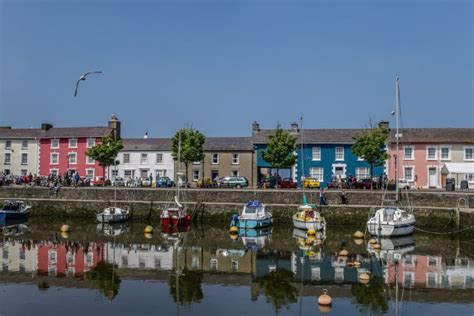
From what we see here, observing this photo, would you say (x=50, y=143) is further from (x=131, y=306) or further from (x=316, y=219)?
(x=131, y=306)

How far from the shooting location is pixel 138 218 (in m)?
47.7

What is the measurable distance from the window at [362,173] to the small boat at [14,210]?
32456 mm

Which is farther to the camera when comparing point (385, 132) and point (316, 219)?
point (385, 132)

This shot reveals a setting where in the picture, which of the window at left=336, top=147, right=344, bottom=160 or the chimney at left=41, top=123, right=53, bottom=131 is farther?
the chimney at left=41, top=123, right=53, bottom=131

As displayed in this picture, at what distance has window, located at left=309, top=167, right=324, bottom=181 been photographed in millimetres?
59406

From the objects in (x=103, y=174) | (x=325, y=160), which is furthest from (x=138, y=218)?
(x=325, y=160)

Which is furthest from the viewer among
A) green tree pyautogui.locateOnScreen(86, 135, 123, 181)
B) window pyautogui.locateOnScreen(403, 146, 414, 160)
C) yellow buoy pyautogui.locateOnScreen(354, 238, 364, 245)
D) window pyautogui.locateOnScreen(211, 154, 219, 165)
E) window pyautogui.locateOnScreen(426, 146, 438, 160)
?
window pyautogui.locateOnScreen(211, 154, 219, 165)

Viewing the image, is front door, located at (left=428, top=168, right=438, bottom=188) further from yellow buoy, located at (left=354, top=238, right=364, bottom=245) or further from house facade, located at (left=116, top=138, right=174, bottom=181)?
house facade, located at (left=116, top=138, right=174, bottom=181)

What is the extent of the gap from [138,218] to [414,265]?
26115 mm

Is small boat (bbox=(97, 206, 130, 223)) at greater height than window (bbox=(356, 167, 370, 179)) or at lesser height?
lesser

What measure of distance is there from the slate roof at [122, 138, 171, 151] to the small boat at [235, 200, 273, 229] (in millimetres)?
23027

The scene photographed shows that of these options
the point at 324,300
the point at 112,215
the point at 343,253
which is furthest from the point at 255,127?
the point at 324,300

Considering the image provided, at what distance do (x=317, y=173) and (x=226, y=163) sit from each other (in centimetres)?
1014

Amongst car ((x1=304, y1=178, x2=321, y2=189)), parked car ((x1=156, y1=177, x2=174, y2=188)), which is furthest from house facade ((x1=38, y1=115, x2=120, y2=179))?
car ((x1=304, y1=178, x2=321, y2=189))
